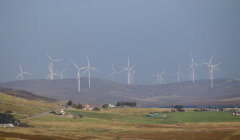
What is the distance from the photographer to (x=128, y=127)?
13962 centimetres

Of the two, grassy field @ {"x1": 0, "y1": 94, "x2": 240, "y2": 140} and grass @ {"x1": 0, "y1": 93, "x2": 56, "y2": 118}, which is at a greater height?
grass @ {"x1": 0, "y1": 93, "x2": 56, "y2": 118}

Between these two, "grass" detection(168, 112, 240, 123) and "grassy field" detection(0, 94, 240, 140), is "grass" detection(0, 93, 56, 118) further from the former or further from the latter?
"grass" detection(168, 112, 240, 123)

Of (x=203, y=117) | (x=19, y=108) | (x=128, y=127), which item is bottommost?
(x=128, y=127)

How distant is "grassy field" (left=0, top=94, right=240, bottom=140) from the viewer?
112 m

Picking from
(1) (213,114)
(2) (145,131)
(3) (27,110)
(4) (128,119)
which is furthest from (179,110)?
(2) (145,131)

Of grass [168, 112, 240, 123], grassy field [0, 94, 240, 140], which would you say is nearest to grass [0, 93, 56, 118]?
grassy field [0, 94, 240, 140]

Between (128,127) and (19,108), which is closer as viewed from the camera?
(128,127)

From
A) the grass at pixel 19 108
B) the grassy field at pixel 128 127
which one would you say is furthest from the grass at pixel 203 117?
the grass at pixel 19 108

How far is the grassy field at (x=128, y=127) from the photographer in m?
112

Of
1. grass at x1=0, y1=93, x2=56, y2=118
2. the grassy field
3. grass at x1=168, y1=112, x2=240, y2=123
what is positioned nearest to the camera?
the grassy field

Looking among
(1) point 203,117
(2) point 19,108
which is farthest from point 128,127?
(2) point 19,108

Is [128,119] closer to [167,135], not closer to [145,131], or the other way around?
[145,131]

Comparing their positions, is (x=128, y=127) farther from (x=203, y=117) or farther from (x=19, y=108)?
(x=19, y=108)

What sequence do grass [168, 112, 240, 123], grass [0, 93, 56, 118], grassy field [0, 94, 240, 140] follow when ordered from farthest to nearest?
grass [0, 93, 56, 118] → grass [168, 112, 240, 123] → grassy field [0, 94, 240, 140]
